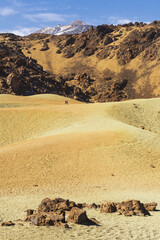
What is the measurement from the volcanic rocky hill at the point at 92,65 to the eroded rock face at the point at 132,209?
153ft

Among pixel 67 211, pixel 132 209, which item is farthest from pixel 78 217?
pixel 132 209

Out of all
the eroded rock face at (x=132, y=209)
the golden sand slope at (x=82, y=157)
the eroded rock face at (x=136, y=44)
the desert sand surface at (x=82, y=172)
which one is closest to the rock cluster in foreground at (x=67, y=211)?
the eroded rock face at (x=132, y=209)

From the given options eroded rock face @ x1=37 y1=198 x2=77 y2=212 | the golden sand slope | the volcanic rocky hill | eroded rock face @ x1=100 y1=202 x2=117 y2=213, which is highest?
the volcanic rocky hill

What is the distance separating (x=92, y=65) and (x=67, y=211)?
89148 mm

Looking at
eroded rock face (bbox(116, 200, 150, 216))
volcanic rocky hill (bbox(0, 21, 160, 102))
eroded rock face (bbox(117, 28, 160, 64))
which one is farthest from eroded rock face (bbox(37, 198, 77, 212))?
eroded rock face (bbox(117, 28, 160, 64))

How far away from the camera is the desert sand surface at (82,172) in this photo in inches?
340

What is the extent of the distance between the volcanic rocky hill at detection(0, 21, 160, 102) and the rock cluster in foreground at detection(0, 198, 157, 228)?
4648 cm

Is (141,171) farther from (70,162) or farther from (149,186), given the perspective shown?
(70,162)

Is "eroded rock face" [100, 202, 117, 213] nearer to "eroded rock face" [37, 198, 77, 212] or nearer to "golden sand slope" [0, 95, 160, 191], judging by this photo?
"eroded rock face" [37, 198, 77, 212]

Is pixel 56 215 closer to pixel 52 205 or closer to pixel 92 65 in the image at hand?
pixel 52 205

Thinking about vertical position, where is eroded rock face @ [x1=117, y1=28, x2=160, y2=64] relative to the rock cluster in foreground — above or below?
above

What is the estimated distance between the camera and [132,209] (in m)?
11.1

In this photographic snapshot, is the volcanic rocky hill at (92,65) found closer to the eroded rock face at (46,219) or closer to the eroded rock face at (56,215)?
the eroded rock face at (56,215)

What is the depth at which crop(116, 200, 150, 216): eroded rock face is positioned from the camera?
10805mm
